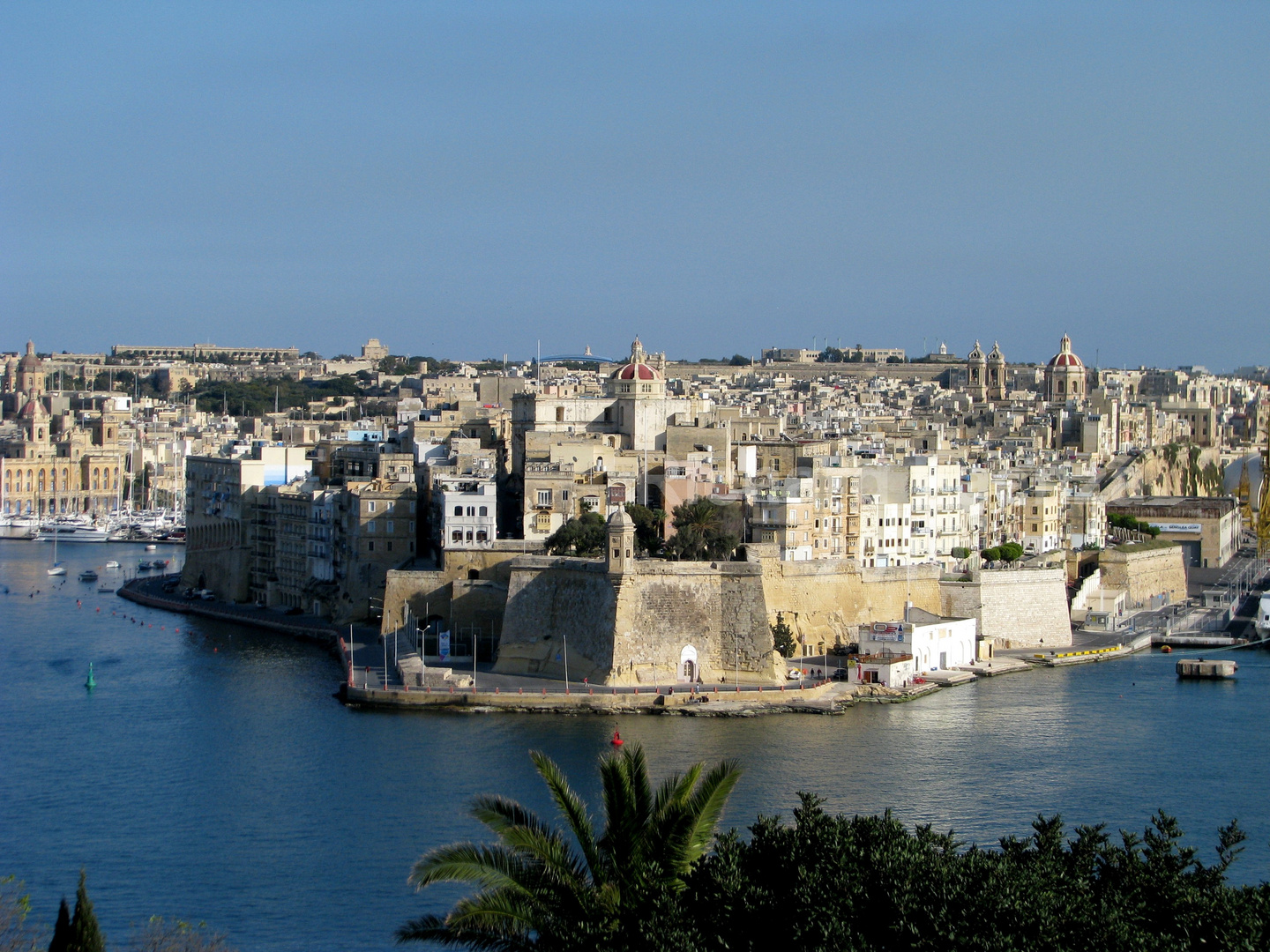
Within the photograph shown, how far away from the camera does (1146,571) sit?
32375mm

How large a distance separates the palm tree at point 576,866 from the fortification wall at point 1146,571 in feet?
76.8

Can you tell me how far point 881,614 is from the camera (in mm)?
25781

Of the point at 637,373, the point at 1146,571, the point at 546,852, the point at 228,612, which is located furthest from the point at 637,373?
the point at 546,852

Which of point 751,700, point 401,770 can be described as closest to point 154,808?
point 401,770

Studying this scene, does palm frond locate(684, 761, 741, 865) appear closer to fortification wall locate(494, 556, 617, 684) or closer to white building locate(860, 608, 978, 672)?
fortification wall locate(494, 556, 617, 684)

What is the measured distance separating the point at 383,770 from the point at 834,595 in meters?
8.70

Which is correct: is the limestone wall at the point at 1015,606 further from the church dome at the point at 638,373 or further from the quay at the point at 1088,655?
the church dome at the point at 638,373

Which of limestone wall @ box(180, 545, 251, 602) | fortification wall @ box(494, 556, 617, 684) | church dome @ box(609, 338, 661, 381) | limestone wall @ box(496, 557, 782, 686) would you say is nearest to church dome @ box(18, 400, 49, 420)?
limestone wall @ box(180, 545, 251, 602)

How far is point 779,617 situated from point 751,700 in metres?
2.81

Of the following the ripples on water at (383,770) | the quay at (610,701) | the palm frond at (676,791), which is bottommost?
the ripples on water at (383,770)

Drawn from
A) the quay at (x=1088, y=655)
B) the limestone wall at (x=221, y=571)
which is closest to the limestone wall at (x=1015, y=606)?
the quay at (x=1088, y=655)

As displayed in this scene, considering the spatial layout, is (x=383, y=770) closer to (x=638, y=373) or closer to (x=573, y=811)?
(x=573, y=811)

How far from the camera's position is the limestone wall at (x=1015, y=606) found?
2683 centimetres

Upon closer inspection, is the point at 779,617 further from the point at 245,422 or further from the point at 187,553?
the point at 245,422
